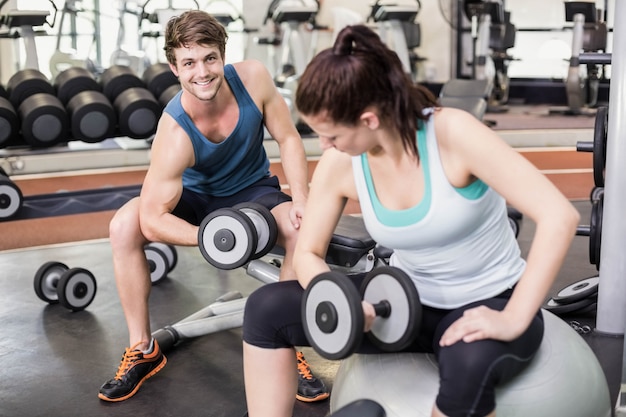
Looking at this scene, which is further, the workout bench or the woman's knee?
the workout bench

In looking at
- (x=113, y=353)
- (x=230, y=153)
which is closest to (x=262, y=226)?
(x=230, y=153)

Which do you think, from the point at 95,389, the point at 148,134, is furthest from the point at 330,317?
the point at 148,134

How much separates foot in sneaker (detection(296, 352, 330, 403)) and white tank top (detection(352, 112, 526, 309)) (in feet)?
2.39

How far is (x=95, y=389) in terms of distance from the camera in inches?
86.7

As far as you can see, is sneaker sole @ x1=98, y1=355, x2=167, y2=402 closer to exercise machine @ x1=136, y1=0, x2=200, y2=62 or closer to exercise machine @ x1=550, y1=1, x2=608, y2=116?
exercise machine @ x1=136, y1=0, x2=200, y2=62

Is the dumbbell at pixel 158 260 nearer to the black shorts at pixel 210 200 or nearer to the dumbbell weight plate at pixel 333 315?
the black shorts at pixel 210 200

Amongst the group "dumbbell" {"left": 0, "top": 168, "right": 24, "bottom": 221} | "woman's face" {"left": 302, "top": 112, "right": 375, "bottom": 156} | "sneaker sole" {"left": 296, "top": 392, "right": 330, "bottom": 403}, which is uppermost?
"woman's face" {"left": 302, "top": 112, "right": 375, "bottom": 156}

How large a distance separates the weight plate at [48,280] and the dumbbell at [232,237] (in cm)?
116

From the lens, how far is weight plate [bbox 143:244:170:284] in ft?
10.0

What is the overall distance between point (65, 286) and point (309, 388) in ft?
3.42

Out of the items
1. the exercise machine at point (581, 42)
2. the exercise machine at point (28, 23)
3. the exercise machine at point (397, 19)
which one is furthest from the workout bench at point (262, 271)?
the exercise machine at point (581, 42)

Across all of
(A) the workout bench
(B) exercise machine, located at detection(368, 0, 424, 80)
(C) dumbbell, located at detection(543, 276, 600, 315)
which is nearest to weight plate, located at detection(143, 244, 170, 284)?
(A) the workout bench

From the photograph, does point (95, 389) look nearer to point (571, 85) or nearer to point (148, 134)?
point (148, 134)

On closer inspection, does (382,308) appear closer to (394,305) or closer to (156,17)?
(394,305)
